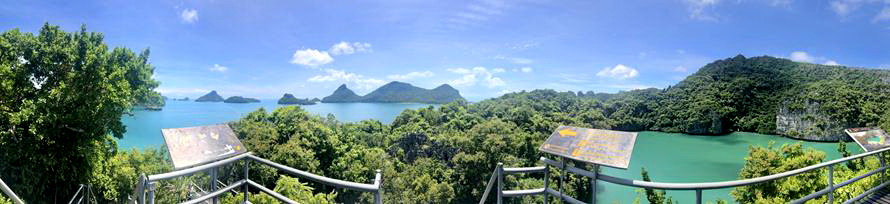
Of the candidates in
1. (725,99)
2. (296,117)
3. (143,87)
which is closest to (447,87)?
(725,99)

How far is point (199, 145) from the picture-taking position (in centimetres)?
324

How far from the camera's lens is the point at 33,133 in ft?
31.8

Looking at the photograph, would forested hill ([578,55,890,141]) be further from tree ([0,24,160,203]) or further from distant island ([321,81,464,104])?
distant island ([321,81,464,104])

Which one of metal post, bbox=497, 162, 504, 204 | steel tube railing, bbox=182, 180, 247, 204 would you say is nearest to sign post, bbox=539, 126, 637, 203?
metal post, bbox=497, 162, 504, 204

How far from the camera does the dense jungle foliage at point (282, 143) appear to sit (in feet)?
33.0

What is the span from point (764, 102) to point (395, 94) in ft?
369

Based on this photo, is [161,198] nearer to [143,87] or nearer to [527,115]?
[143,87]

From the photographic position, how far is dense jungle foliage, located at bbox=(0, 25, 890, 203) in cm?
1005

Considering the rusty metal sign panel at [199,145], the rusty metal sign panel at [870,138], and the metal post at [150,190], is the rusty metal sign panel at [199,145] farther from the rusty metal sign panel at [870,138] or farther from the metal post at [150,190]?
the rusty metal sign panel at [870,138]

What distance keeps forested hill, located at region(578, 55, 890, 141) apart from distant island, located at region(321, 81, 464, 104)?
7737 cm

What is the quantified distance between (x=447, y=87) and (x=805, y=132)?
112 meters

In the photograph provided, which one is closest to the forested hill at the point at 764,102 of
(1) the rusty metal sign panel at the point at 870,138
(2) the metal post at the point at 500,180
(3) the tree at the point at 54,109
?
(1) the rusty metal sign panel at the point at 870,138

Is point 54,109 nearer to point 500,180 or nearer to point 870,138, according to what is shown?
point 500,180

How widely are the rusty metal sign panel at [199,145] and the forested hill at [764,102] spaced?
5133cm
